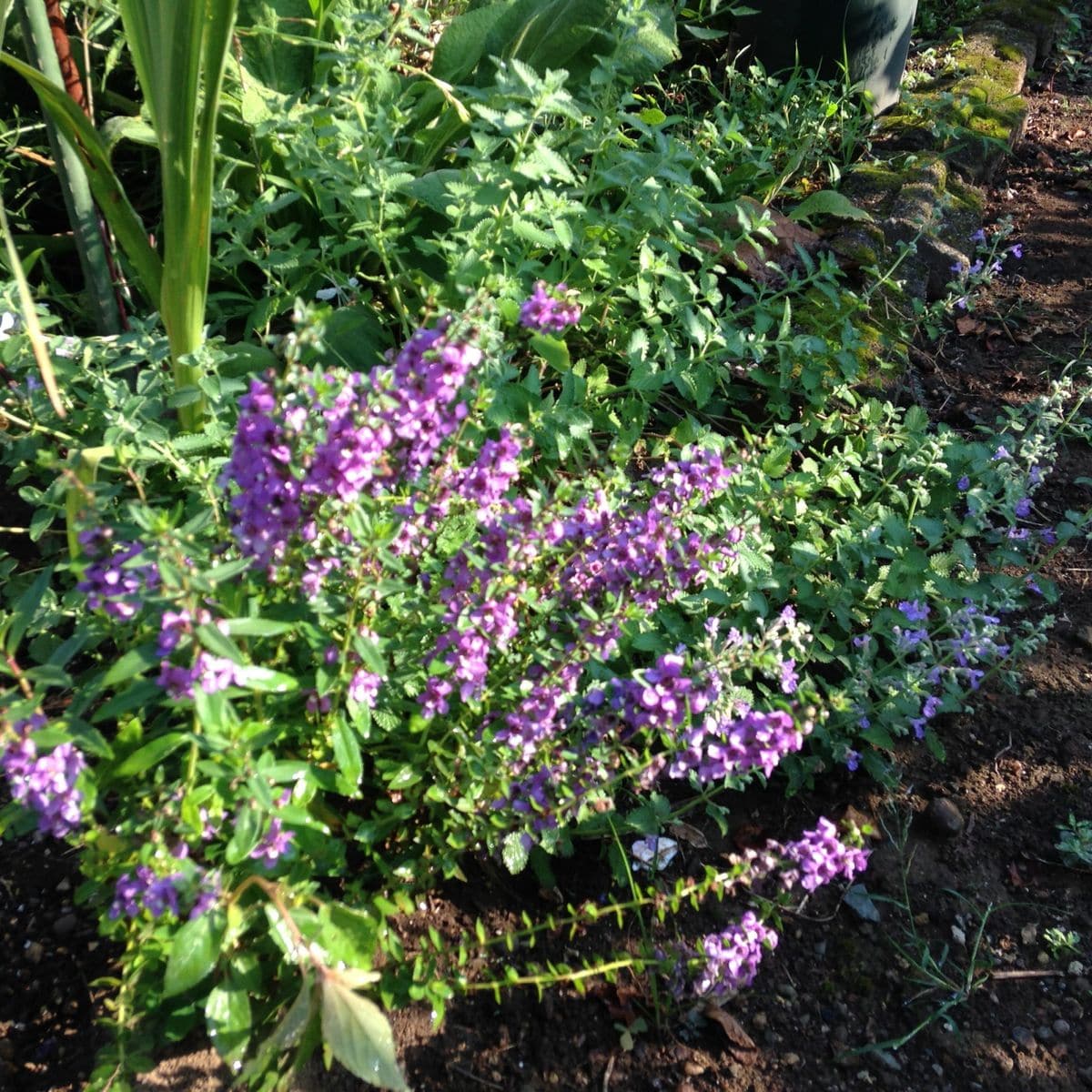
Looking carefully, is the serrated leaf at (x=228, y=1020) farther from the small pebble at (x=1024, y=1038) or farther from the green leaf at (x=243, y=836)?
the small pebble at (x=1024, y=1038)

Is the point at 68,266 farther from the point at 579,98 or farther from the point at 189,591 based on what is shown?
the point at 189,591

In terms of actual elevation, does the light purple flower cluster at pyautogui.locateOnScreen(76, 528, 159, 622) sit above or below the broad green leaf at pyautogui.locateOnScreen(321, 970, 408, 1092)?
above

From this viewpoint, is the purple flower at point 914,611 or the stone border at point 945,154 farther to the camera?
the stone border at point 945,154

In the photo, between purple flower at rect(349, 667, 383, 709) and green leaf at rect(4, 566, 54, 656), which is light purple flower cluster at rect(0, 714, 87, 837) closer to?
green leaf at rect(4, 566, 54, 656)

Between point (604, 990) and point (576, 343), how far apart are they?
1542 mm

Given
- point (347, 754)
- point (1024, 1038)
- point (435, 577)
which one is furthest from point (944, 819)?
point (347, 754)

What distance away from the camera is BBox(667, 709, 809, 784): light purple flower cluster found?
1.42 metres

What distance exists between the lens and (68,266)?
2.95 m

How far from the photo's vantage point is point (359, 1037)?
4.06 ft

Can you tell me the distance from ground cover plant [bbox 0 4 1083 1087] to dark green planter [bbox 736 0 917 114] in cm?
151

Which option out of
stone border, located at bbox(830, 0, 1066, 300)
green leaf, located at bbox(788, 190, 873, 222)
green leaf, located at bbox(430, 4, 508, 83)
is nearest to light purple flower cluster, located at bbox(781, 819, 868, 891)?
stone border, located at bbox(830, 0, 1066, 300)

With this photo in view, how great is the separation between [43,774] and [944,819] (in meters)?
1.65

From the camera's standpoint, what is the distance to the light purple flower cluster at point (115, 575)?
4.04ft

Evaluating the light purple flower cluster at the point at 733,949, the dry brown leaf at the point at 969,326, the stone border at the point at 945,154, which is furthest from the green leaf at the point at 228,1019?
the dry brown leaf at the point at 969,326
